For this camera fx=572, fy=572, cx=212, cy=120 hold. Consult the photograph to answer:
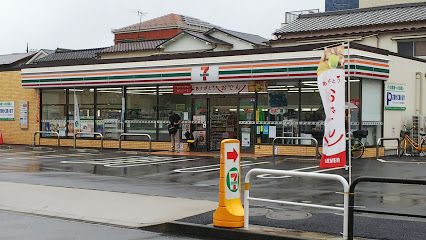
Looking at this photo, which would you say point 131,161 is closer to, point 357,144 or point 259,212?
point 357,144

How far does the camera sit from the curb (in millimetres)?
8201

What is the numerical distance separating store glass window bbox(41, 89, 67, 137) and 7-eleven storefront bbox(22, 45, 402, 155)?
0.17 ft

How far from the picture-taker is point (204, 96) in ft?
82.3

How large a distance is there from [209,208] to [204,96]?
14.8m

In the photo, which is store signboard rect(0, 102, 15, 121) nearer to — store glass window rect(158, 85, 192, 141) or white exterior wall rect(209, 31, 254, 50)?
store glass window rect(158, 85, 192, 141)

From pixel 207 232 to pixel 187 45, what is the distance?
32105 mm

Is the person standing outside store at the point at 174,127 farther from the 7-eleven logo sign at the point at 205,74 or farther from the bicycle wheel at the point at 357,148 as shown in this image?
the bicycle wheel at the point at 357,148

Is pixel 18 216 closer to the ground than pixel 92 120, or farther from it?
closer to the ground

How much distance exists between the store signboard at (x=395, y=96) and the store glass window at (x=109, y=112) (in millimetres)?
12215

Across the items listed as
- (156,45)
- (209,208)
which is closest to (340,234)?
(209,208)

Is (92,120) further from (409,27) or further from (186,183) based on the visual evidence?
(409,27)

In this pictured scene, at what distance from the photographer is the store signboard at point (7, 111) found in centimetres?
3161

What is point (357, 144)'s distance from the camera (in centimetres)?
2120

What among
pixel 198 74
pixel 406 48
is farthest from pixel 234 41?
pixel 198 74
